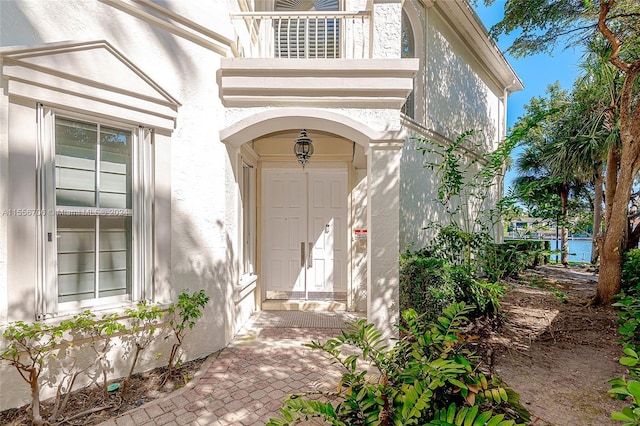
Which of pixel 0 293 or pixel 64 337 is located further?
pixel 64 337

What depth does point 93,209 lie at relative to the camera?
305cm

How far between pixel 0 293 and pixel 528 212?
21.2ft

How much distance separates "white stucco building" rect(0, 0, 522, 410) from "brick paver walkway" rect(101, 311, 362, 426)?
0.46 m

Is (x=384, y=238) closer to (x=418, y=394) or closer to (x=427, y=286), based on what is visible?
(x=427, y=286)

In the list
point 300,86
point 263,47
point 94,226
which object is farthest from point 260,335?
point 263,47

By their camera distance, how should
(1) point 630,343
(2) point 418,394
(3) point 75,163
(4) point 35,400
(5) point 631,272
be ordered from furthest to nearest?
(5) point 631,272, (1) point 630,343, (3) point 75,163, (4) point 35,400, (2) point 418,394

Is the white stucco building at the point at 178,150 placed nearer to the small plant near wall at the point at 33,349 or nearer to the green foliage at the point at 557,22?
the small plant near wall at the point at 33,349

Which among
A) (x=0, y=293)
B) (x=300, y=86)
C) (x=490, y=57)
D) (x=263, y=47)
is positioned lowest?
(x=0, y=293)

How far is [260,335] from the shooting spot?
4438 millimetres

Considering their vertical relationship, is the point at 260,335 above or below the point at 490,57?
below

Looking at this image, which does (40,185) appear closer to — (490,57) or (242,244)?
(242,244)

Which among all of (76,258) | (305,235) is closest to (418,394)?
(76,258)

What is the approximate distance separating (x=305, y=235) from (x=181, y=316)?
2.91 m

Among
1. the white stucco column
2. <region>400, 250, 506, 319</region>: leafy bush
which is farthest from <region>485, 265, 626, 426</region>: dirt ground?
the white stucco column
